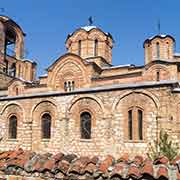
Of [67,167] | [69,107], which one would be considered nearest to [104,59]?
[69,107]

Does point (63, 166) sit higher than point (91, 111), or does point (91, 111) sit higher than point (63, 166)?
point (91, 111)

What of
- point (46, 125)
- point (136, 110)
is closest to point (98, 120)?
point (136, 110)

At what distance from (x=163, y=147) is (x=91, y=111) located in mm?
4224

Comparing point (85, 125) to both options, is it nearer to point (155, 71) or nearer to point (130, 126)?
point (130, 126)

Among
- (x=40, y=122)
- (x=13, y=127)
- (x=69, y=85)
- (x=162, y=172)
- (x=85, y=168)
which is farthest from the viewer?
(x=69, y=85)

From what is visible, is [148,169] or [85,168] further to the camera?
[85,168]

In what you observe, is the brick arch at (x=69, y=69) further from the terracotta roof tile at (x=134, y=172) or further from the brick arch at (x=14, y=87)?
the terracotta roof tile at (x=134, y=172)

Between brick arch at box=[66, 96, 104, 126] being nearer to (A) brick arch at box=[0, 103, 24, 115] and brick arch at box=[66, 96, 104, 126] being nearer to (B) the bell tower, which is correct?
(A) brick arch at box=[0, 103, 24, 115]

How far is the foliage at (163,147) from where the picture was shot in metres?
11.3

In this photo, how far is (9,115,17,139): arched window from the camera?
52.2ft

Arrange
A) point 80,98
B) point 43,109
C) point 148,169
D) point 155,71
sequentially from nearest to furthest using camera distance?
point 148,169 → point 80,98 → point 43,109 → point 155,71

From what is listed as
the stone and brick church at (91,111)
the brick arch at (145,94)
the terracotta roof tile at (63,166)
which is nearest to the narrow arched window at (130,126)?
the stone and brick church at (91,111)

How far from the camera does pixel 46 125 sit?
15047mm

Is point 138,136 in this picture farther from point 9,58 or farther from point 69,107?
point 9,58
